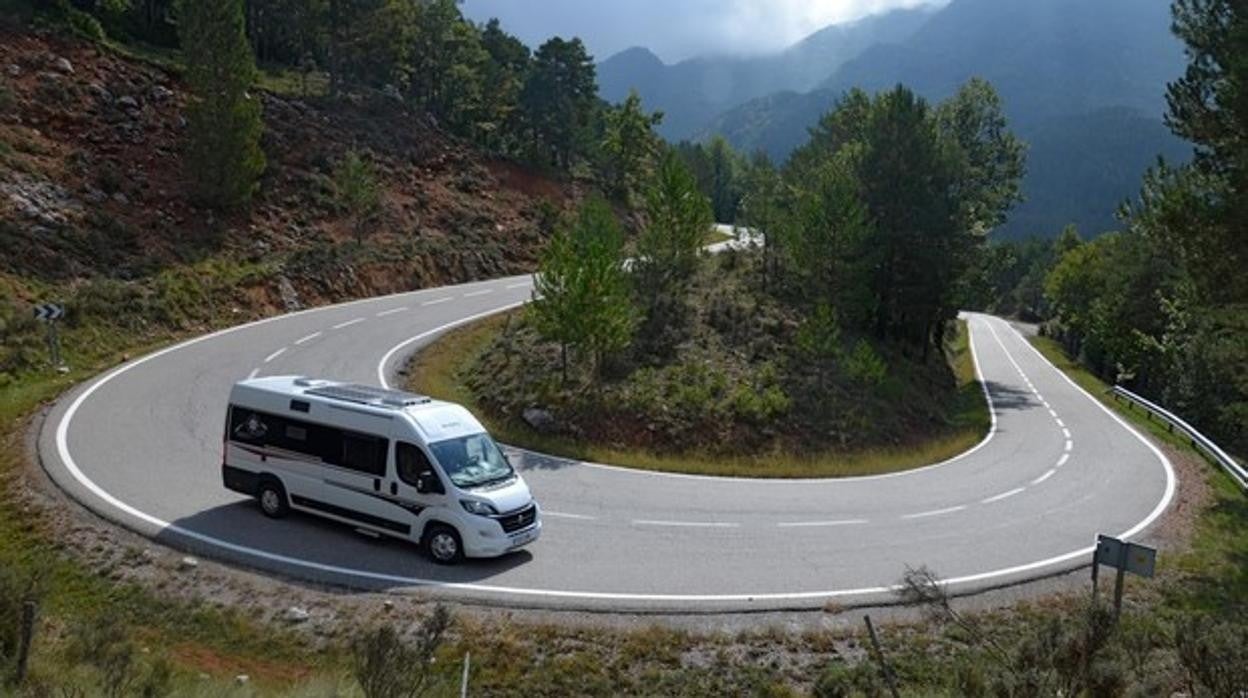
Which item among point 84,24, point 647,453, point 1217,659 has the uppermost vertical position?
point 84,24

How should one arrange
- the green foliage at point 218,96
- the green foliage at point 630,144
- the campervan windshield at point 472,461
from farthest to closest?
the green foliage at point 630,144 → the green foliage at point 218,96 → the campervan windshield at point 472,461

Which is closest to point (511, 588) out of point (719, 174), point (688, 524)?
point (688, 524)

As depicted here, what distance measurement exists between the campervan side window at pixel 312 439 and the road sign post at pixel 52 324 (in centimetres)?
1309

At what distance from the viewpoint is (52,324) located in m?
26.6

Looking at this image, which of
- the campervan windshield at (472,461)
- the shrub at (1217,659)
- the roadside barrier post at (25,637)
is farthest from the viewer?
the campervan windshield at (472,461)

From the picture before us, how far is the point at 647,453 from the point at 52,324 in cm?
1826

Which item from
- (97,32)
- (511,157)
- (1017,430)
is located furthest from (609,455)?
(511,157)

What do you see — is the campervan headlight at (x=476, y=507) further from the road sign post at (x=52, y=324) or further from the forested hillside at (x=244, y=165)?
the forested hillside at (x=244, y=165)

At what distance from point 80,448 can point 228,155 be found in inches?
899

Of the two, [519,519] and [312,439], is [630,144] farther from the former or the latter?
[519,519]

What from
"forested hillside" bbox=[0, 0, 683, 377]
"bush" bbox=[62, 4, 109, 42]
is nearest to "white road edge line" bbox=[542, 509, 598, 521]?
"forested hillside" bbox=[0, 0, 683, 377]

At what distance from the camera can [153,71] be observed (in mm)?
47938

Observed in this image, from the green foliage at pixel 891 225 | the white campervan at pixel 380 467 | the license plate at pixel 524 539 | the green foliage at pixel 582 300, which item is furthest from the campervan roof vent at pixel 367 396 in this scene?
the green foliage at pixel 891 225

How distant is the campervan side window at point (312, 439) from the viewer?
15.1 m
